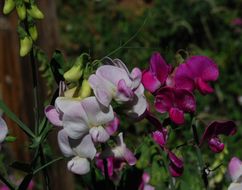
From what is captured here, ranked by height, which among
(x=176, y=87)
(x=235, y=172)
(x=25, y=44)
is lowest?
(x=235, y=172)

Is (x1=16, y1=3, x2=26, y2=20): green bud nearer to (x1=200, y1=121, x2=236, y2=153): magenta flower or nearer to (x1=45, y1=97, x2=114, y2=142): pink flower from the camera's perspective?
(x1=45, y1=97, x2=114, y2=142): pink flower

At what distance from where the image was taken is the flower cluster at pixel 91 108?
154cm

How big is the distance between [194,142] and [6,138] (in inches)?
16.3

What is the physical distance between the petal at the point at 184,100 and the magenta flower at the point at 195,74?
15 mm

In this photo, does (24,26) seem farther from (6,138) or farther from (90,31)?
(90,31)

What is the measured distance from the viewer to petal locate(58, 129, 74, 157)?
1551 millimetres

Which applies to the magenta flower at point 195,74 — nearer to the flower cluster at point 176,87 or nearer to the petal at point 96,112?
the flower cluster at point 176,87

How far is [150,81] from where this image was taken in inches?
65.7

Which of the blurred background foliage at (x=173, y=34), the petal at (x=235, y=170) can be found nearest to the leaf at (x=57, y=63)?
the petal at (x=235, y=170)

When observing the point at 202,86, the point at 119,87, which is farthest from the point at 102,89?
the point at 202,86

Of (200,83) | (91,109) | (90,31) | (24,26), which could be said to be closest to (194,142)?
(200,83)

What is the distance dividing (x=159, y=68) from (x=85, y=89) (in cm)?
20

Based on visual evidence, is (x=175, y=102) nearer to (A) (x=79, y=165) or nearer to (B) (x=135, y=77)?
(B) (x=135, y=77)

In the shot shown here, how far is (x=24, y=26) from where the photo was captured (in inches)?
67.2
